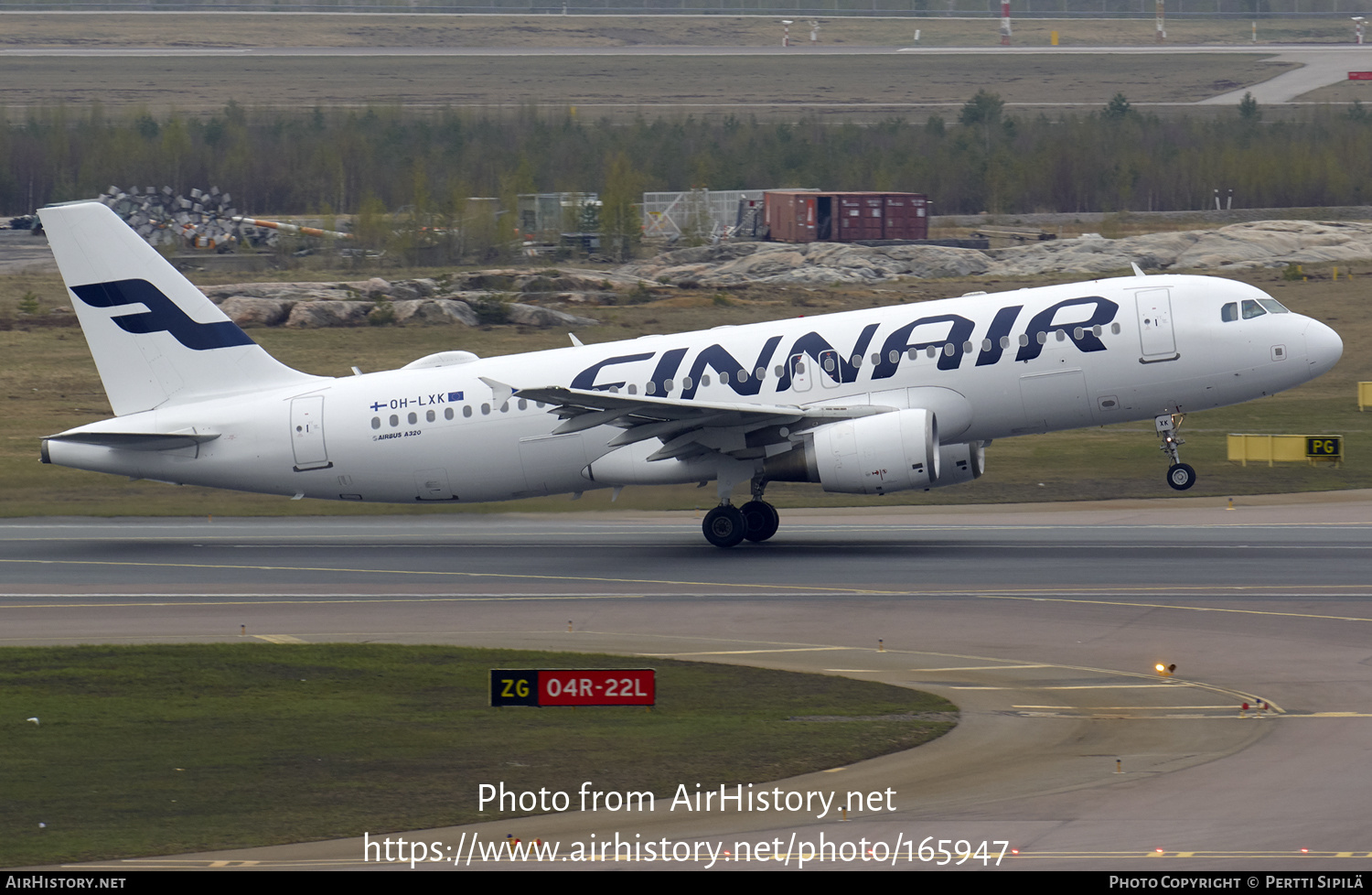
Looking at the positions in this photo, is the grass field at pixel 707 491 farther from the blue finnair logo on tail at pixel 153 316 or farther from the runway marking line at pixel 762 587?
the blue finnair logo on tail at pixel 153 316

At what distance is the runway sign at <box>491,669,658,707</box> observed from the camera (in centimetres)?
2189

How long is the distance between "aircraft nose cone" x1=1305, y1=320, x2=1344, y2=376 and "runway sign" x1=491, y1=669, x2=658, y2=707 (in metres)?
20.7

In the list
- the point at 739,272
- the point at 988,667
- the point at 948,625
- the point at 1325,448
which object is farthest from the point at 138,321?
the point at 739,272

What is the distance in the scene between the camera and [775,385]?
36.3m

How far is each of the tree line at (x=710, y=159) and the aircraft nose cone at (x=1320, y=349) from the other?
75.7 m

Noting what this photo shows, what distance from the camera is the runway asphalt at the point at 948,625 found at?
16.3 meters

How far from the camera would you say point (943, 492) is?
1797 inches

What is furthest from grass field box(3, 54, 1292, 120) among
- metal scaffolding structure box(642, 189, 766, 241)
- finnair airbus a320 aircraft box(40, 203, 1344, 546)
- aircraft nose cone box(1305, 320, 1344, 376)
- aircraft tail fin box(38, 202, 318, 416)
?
aircraft nose cone box(1305, 320, 1344, 376)

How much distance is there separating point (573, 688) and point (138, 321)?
20069mm

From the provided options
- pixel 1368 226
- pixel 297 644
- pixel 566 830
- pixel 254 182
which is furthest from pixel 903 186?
pixel 566 830

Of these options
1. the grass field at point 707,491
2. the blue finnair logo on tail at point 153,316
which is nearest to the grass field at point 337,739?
the blue finnair logo on tail at point 153,316

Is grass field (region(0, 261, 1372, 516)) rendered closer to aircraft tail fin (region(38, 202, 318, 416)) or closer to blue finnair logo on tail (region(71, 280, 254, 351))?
aircraft tail fin (region(38, 202, 318, 416))

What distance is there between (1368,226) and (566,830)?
3925 inches

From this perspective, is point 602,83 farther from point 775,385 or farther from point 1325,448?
point 775,385
